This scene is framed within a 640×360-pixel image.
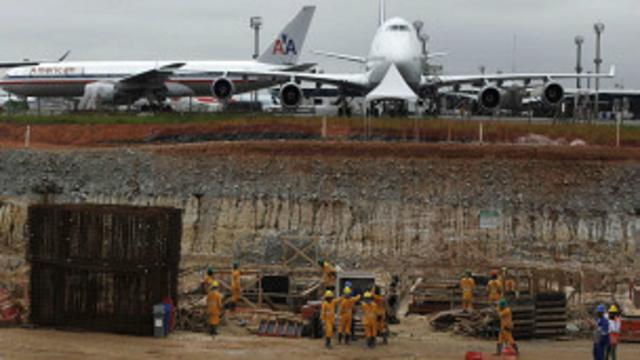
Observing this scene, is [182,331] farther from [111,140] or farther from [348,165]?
[111,140]

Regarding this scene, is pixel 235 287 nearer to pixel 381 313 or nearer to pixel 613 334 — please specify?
pixel 381 313

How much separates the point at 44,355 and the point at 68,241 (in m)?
3.63

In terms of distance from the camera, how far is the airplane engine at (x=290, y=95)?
54188 millimetres

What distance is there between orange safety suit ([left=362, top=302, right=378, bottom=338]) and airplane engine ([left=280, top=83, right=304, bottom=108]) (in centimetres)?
2864

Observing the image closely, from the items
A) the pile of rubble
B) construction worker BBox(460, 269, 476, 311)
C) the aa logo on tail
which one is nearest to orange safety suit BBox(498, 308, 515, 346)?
the pile of rubble

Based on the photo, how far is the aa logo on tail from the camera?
70562 millimetres

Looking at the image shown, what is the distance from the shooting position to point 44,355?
79.4 feet

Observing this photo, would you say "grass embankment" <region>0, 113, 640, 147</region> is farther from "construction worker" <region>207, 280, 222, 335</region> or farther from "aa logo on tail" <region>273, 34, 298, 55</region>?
"construction worker" <region>207, 280, 222, 335</region>

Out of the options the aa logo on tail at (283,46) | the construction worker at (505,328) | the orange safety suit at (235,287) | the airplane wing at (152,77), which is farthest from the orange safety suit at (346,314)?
the aa logo on tail at (283,46)

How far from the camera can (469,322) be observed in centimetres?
2842

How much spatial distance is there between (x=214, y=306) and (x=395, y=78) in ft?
90.0

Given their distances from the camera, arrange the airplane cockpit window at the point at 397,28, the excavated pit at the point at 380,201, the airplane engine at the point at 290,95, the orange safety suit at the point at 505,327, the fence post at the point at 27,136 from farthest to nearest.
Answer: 1. the airplane cockpit window at the point at 397,28
2. the airplane engine at the point at 290,95
3. the fence post at the point at 27,136
4. the excavated pit at the point at 380,201
5. the orange safety suit at the point at 505,327

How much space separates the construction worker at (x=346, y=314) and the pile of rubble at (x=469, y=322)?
2.90 meters

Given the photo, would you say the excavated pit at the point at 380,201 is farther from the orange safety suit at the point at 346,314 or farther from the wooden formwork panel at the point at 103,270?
the orange safety suit at the point at 346,314
